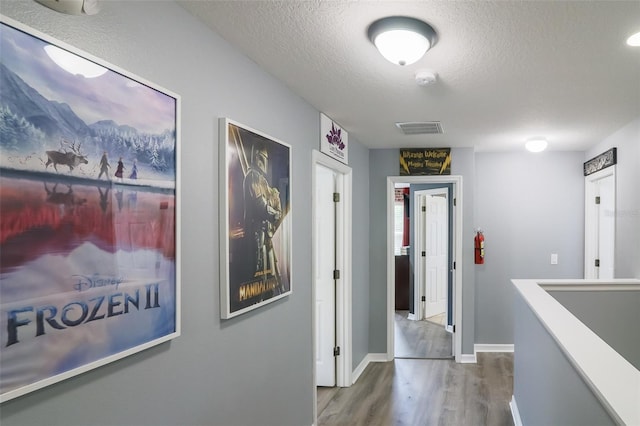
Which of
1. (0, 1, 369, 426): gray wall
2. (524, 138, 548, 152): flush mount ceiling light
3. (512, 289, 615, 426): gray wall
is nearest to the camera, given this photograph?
(0, 1, 369, 426): gray wall

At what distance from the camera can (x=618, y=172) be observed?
391cm

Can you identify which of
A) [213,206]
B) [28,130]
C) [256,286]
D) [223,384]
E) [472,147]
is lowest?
[223,384]

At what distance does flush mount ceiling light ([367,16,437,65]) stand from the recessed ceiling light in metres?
0.86

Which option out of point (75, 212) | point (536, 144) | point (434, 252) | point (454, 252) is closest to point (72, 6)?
point (75, 212)

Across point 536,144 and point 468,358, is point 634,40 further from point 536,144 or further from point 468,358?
point 468,358

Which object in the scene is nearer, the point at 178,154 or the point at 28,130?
the point at 28,130

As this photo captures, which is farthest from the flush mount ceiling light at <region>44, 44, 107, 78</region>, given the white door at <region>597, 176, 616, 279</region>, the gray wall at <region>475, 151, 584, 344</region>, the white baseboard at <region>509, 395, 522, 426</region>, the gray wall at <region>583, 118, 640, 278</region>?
the white door at <region>597, 176, 616, 279</region>

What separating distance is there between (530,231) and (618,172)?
1403 mm

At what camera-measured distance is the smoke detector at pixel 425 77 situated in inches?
92.9

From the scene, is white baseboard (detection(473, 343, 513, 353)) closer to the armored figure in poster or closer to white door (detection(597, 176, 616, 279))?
white door (detection(597, 176, 616, 279))

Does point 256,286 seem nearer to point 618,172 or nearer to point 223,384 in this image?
point 223,384

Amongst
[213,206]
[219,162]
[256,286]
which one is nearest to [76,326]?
[213,206]

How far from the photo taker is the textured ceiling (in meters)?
1.68

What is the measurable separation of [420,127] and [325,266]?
1509 mm
